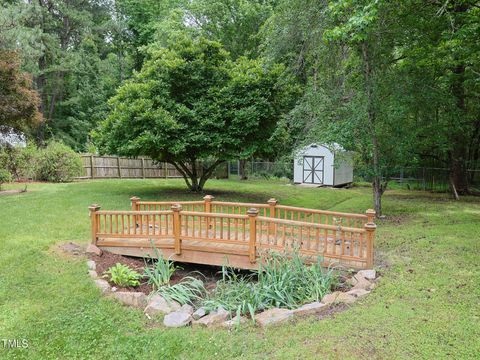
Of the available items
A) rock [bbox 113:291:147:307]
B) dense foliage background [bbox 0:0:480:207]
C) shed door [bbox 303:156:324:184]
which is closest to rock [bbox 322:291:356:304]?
rock [bbox 113:291:147:307]

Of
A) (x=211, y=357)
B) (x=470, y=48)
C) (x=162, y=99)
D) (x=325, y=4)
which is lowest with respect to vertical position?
(x=211, y=357)

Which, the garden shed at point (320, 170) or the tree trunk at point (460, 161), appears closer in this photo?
the tree trunk at point (460, 161)

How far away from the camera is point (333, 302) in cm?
446

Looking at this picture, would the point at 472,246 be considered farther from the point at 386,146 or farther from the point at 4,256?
the point at 4,256

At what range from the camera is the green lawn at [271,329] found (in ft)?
11.6

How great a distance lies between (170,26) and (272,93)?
41.6 ft

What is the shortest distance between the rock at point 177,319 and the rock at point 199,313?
5.6 inches

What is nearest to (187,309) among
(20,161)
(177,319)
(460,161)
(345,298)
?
(177,319)

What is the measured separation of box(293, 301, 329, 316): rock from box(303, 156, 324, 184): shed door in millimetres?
16071

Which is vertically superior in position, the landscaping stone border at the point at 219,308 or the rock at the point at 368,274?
the rock at the point at 368,274

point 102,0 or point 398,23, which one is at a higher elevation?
point 102,0

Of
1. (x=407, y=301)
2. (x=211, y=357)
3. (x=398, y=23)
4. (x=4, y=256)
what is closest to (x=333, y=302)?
(x=407, y=301)

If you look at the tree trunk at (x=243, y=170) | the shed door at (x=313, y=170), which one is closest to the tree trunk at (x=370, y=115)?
the shed door at (x=313, y=170)

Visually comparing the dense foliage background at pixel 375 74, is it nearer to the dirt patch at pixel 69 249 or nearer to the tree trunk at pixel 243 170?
the dirt patch at pixel 69 249
